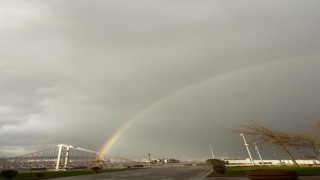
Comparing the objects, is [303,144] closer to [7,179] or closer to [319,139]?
[319,139]

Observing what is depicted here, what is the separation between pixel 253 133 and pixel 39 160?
19058 cm

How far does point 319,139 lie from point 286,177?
29.5m

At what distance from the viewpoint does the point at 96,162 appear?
176375mm

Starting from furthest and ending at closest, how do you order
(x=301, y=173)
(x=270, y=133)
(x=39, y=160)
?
(x=39, y=160), (x=270, y=133), (x=301, y=173)

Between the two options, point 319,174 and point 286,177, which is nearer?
point 286,177

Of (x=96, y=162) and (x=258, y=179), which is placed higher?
(x=96, y=162)

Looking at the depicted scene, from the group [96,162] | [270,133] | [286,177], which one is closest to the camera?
[286,177]

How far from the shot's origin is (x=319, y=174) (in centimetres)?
3262

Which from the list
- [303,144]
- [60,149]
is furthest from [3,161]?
[303,144]

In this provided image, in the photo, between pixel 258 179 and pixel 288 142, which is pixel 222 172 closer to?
pixel 288 142

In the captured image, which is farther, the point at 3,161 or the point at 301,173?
the point at 3,161

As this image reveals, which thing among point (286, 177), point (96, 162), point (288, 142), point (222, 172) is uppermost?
point (96, 162)

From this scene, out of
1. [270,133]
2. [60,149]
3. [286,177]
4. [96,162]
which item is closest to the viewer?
[286,177]

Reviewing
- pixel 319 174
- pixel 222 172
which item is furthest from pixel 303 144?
pixel 222 172
